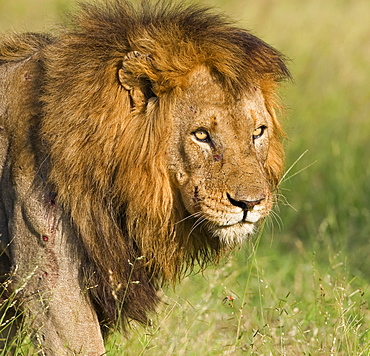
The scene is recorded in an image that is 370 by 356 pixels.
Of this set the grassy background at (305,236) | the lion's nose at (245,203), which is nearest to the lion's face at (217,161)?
the lion's nose at (245,203)

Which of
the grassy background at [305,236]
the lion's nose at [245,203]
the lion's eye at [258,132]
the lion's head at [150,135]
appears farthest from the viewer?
the grassy background at [305,236]

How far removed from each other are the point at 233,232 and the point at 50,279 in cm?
79

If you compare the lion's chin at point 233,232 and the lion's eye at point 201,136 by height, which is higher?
the lion's eye at point 201,136

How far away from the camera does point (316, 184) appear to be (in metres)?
7.12

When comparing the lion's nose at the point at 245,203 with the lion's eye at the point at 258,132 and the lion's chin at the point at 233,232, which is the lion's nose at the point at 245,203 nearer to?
the lion's chin at the point at 233,232

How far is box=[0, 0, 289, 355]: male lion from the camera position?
10.4 feet

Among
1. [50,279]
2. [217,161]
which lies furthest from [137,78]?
[50,279]

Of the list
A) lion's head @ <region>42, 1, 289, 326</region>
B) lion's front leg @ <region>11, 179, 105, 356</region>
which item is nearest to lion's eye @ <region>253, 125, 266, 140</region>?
lion's head @ <region>42, 1, 289, 326</region>

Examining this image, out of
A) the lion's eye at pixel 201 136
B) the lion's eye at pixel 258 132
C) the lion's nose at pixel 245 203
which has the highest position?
the lion's eye at pixel 258 132

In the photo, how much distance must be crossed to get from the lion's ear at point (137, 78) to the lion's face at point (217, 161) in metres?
0.16

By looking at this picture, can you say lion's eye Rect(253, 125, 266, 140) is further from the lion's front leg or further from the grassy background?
the lion's front leg

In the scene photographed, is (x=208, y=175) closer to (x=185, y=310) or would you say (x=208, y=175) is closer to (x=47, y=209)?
(x=47, y=209)

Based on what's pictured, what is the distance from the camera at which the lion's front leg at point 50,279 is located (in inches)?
125

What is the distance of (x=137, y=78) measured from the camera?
326cm
